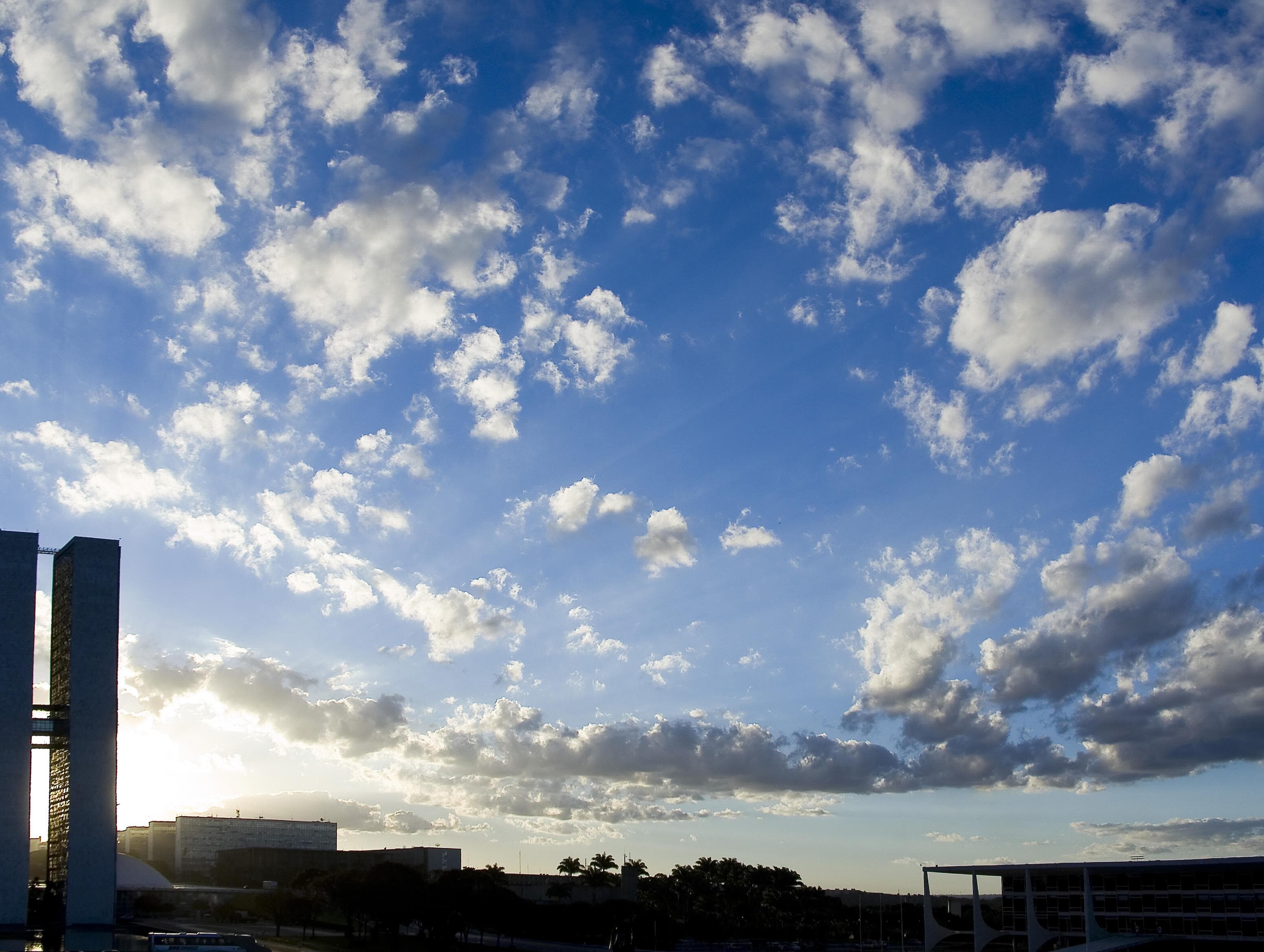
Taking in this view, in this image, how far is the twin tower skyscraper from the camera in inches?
3194

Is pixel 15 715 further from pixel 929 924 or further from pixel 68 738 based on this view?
pixel 929 924

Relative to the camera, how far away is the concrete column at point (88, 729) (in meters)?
82.6

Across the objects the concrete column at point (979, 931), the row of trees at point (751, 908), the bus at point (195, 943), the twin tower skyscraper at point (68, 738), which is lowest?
the row of trees at point (751, 908)

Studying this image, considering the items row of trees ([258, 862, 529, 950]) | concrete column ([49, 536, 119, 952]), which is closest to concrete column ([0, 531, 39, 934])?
concrete column ([49, 536, 119, 952])

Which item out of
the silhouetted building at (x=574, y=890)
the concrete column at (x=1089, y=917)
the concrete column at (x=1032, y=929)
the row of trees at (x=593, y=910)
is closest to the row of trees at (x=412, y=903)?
the row of trees at (x=593, y=910)

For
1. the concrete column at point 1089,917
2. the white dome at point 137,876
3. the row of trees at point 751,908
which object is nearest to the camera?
the concrete column at point 1089,917

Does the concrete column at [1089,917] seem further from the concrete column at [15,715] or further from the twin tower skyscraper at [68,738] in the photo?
the concrete column at [15,715]

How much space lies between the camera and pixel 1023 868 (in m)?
97.4

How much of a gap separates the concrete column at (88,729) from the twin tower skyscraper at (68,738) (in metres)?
0.07

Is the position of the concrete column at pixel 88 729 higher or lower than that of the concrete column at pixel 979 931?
higher

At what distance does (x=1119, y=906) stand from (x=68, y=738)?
8445 centimetres

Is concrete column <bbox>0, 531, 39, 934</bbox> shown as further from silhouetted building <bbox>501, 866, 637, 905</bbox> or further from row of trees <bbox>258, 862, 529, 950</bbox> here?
silhouetted building <bbox>501, 866, 637, 905</bbox>

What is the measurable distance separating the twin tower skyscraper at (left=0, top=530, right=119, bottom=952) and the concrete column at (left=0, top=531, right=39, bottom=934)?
A: 0.07 meters

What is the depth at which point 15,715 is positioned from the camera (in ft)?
274
